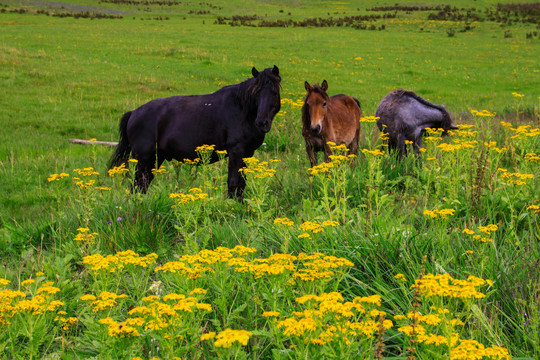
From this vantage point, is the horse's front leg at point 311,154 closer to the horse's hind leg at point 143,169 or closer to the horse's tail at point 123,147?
the horse's hind leg at point 143,169

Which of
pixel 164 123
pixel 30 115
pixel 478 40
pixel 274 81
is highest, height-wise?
pixel 478 40

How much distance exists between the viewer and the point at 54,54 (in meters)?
26.2

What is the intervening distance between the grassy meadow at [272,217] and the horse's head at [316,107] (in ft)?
2.77

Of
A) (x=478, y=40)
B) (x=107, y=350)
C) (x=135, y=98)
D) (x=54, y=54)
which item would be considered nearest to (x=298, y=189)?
(x=107, y=350)

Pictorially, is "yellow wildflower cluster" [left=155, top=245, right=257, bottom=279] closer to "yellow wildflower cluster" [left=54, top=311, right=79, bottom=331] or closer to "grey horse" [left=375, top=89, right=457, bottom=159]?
"yellow wildflower cluster" [left=54, top=311, right=79, bottom=331]

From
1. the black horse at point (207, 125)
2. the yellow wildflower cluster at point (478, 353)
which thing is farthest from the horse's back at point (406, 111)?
the yellow wildflower cluster at point (478, 353)

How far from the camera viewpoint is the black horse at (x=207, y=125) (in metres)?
7.43

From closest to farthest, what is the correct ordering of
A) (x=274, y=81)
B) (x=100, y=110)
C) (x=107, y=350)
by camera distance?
(x=107, y=350), (x=274, y=81), (x=100, y=110)

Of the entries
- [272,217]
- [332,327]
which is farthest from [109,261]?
[272,217]

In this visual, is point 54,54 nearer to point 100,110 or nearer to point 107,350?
point 100,110

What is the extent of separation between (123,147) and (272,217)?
3641mm

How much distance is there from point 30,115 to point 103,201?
1064 centimetres

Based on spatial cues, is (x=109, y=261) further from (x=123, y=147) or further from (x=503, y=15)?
(x=503, y=15)

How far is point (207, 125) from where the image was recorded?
7789 mm
